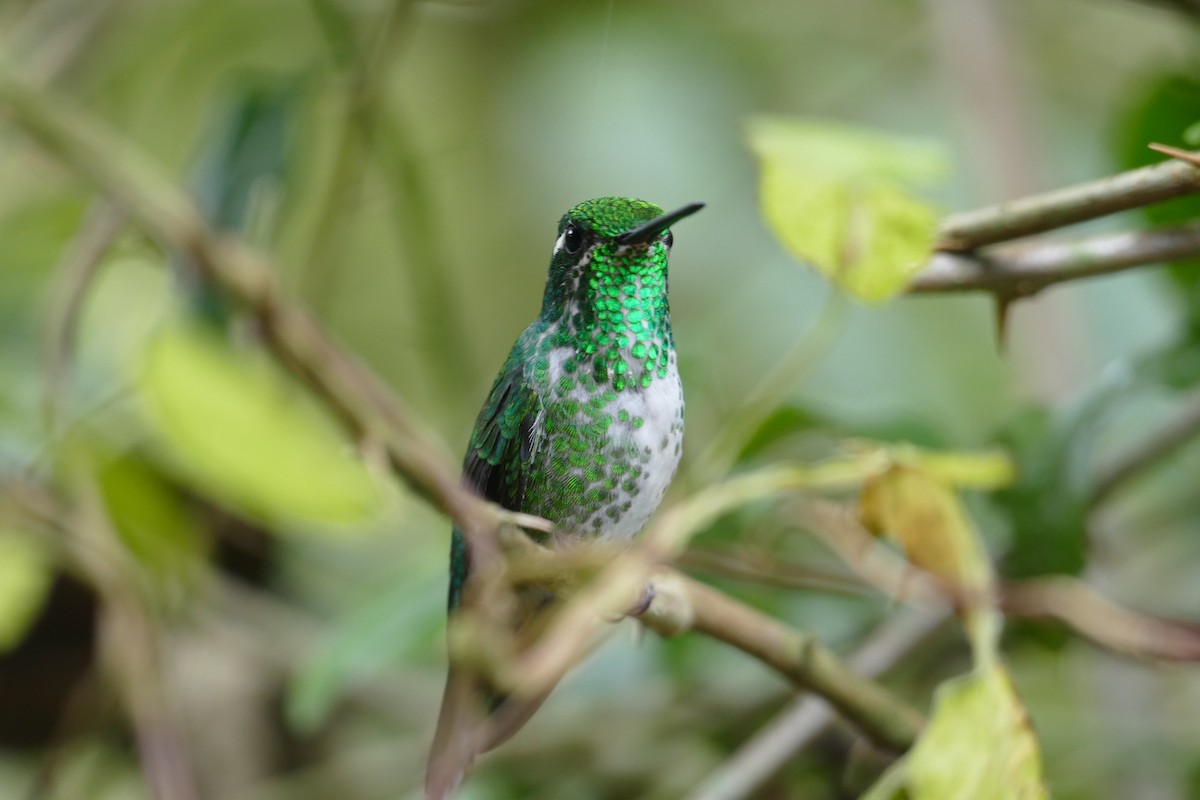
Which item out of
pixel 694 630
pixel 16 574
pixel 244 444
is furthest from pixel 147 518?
pixel 694 630

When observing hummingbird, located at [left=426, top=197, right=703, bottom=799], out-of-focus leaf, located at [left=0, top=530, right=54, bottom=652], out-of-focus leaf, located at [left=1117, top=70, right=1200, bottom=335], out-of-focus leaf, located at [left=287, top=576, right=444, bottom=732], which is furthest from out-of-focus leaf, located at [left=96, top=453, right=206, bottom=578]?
out-of-focus leaf, located at [left=1117, top=70, right=1200, bottom=335]

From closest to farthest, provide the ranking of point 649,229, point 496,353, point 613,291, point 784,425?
1. point 649,229
2. point 613,291
3. point 784,425
4. point 496,353

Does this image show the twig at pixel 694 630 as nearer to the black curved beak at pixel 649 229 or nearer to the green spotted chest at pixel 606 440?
the green spotted chest at pixel 606 440

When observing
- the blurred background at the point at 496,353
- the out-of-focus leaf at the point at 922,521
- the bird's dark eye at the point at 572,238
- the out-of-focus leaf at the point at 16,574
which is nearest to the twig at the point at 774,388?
the blurred background at the point at 496,353

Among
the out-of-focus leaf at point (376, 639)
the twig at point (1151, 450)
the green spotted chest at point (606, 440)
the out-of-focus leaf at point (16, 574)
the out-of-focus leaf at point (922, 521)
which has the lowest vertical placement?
the out-of-focus leaf at point (376, 639)

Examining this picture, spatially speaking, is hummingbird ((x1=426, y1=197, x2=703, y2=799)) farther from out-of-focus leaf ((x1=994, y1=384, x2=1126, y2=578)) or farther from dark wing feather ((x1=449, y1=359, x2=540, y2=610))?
out-of-focus leaf ((x1=994, y1=384, x2=1126, y2=578))

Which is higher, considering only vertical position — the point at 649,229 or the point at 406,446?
the point at 649,229

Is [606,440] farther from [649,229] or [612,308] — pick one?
[649,229]
